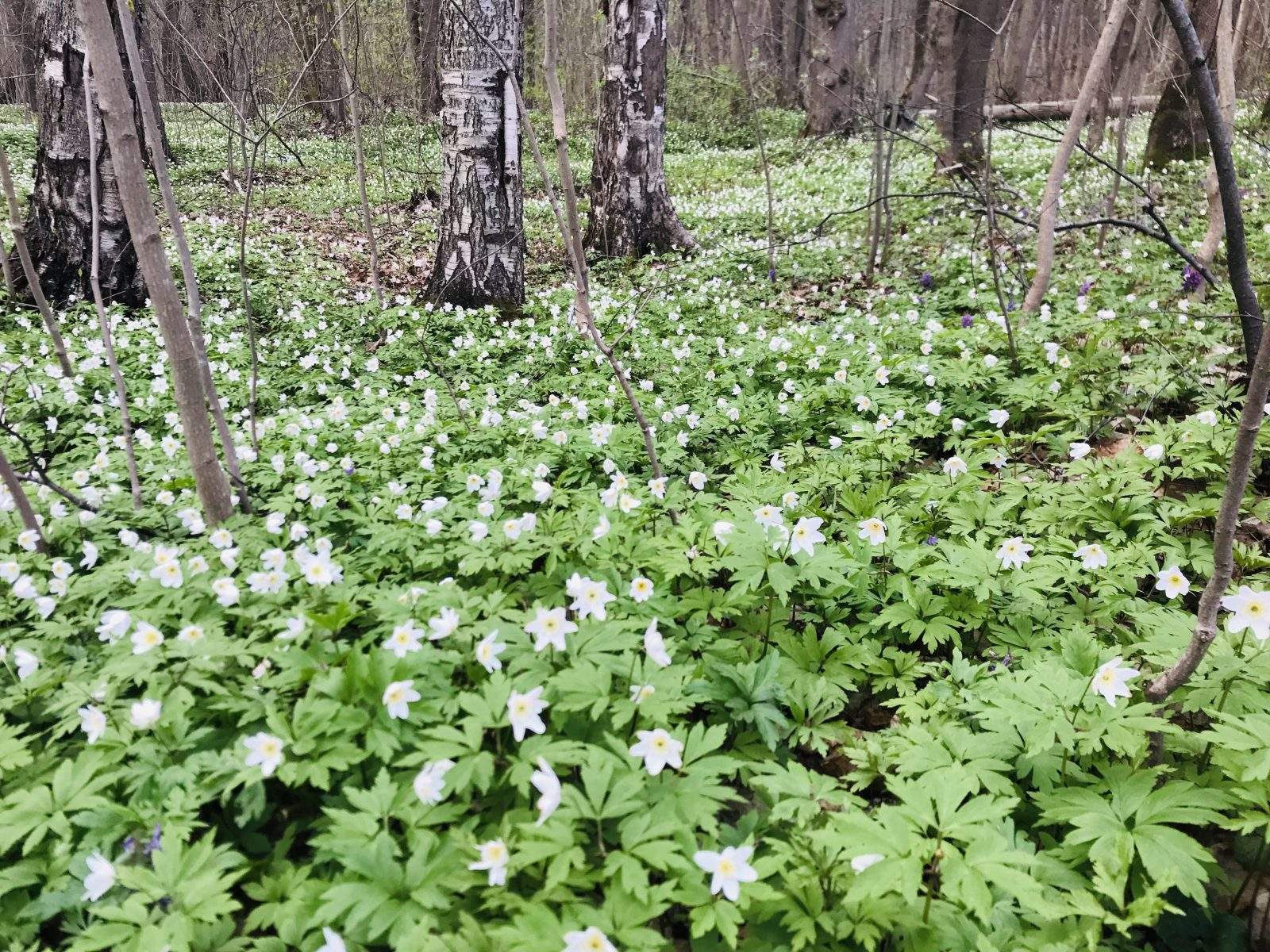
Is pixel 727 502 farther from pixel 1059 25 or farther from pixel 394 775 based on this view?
pixel 1059 25

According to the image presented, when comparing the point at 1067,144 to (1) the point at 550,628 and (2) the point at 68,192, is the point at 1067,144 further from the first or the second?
(2) the point at 68,192

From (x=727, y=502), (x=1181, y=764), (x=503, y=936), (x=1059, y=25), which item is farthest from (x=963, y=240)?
(x=1059, y=25)

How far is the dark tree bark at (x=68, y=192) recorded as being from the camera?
18.9 feet

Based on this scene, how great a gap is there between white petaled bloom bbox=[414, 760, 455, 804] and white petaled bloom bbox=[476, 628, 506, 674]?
0.27 m

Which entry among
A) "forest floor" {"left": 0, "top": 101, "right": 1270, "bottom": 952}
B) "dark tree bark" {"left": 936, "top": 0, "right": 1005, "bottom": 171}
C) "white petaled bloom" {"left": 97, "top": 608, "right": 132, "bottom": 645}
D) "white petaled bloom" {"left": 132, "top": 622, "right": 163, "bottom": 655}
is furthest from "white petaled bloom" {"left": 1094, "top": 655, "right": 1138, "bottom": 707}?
"dark tree bark" {"left": 936, "top": 0, "right": 1005, "bottom": 171}

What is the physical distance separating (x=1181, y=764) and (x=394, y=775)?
1951 millimetres

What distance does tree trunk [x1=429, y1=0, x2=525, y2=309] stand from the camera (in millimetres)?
5969

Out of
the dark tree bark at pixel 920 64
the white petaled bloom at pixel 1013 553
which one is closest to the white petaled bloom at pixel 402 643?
the white petaled bloom at pixel 1013 553

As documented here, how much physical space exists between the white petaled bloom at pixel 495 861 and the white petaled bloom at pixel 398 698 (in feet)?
1.28

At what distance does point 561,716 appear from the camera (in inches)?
69.1

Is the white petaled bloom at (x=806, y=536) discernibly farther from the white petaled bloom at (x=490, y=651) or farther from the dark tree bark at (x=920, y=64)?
the dark tree bark at (x=920, y=64)

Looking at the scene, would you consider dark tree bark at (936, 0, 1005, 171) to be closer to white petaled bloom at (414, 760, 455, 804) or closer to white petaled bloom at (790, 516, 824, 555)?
white petaled bloom at (790, 516, 824, 555)

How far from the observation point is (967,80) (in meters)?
10.7

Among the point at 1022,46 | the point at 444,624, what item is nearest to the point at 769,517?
the point at 444,624
